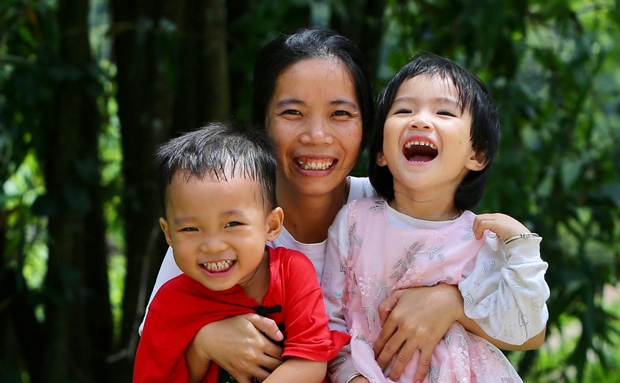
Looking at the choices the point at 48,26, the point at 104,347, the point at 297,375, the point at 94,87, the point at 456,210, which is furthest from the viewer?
the point at 104,347

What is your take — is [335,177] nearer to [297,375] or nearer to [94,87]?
[297,375]

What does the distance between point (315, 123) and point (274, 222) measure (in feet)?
0.85

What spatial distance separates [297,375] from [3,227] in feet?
5.69

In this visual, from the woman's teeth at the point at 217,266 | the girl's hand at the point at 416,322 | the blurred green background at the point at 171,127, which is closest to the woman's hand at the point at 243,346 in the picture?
the woman's teeth at the point at 217,266

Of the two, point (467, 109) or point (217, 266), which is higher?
point (467, 109)

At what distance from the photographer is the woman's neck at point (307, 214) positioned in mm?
1762

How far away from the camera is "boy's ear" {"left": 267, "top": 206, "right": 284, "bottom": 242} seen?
1488 millimetres

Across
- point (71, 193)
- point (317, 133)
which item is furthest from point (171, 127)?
point (317, 133)

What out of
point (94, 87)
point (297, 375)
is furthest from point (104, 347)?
point (297, 375)

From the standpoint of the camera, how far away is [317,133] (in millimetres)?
1634

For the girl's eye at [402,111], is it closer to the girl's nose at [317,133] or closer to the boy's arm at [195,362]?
the girl's nose at [317,133]

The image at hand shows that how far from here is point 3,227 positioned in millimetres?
2785

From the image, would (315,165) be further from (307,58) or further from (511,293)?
(511,293)

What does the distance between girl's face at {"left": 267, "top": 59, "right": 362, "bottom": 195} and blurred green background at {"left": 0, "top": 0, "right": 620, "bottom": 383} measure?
2.51ft
